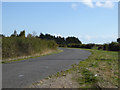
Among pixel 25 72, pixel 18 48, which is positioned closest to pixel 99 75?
pixel 25 72

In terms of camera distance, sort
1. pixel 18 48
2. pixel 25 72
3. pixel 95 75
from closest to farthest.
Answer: pixel 95 75, pixel 25 72, pixel 18 48

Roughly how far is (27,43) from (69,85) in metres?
12.9

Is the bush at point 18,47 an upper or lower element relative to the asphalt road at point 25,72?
upper

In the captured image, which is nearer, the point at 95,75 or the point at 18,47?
the point at 95,75

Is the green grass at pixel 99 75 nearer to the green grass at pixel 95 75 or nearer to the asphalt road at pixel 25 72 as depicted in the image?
the green grass at pixel 95 75

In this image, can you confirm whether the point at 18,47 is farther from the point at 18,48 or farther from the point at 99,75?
the point at 99,75

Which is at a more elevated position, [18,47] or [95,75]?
[18,47]

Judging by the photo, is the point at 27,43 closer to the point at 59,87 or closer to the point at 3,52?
the point at 3,52

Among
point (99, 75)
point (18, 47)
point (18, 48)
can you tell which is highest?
point (18, 47)

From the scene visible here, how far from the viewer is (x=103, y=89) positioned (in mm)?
5168

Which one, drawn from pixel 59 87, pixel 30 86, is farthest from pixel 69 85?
pixel 30 86

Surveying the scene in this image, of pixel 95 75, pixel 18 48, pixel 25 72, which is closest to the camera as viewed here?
pixel 95 75

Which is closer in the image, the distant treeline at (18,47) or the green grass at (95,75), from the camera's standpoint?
the green grass at (95,75)

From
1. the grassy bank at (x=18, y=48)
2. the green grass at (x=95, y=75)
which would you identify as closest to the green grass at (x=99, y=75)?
the green grass at (x=95, y=75)
